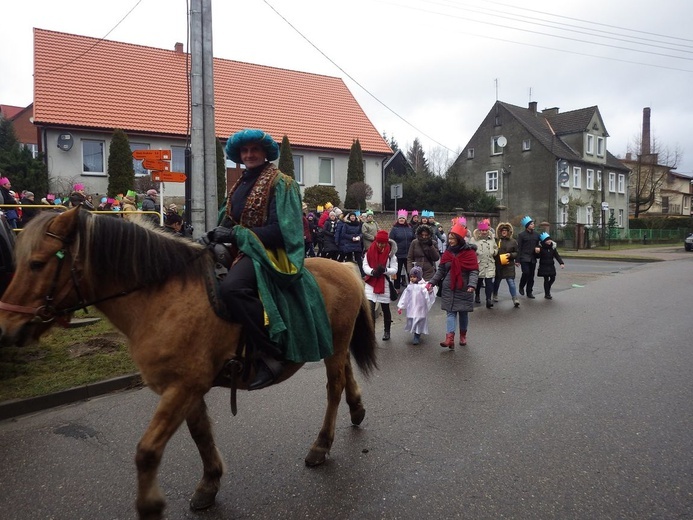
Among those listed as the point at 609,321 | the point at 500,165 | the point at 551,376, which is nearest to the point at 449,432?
the point at 551,376

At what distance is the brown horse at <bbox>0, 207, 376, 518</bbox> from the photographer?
8.61 feet

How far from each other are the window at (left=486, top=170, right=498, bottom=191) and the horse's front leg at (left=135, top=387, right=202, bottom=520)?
139ft

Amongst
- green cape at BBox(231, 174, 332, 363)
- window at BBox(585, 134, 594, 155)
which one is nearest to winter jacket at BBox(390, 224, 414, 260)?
green cape at BBox(231, 174, 332, 363)

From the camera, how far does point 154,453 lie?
2564mm

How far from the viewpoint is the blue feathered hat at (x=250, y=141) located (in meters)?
3.31

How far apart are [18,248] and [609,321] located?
30.4 feet

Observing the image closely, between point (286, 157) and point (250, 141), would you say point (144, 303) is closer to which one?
point (250, 141)

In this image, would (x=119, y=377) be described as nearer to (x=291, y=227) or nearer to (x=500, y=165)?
(x=291, y=227)

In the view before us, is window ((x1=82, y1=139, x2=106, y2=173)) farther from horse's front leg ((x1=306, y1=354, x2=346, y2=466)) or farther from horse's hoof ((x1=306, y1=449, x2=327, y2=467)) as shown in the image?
horse's hoof ((x1=306, y1=449, x2=327, y2=467))

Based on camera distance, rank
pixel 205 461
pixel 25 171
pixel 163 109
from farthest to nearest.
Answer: pixel 163 109, pixel 25 171, pixel 205 461

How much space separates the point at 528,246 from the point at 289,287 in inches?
389

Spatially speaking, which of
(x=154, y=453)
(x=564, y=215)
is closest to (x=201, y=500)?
(x=154, y=453)

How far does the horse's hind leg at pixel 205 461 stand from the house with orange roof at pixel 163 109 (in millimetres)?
17818

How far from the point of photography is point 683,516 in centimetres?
293
